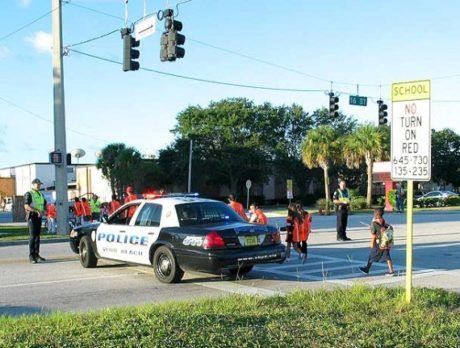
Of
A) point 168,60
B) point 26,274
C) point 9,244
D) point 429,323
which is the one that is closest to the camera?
point 429,323

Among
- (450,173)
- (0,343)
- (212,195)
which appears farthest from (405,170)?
(450,173)

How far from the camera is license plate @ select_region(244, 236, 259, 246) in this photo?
1051cm

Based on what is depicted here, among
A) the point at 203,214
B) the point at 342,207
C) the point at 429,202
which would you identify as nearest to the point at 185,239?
the point at 203,214

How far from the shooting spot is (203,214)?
11.2 m

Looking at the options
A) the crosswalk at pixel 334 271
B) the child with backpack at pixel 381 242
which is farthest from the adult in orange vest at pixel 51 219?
the child with backpack at pixel 381 242

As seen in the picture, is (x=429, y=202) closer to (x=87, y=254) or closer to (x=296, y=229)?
(x=296, y=229)

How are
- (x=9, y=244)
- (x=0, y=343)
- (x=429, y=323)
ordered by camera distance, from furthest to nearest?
1. (x=9, y=244)
2. (x=429, y=323)
3. (x=0, y=343)

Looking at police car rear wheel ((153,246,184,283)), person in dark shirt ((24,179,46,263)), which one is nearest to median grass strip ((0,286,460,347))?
police car rear wheel ((153,246,184,283))

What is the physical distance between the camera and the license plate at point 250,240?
10.5 meters

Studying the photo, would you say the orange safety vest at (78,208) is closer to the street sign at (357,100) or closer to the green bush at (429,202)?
the street sign at (357,100)

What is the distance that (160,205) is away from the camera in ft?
37.4

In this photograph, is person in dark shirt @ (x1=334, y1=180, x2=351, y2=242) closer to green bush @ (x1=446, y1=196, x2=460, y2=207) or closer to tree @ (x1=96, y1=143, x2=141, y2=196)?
green bush @ (x1=446, y1=196, x2=460, y2=207)

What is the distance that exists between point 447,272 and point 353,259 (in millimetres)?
2595

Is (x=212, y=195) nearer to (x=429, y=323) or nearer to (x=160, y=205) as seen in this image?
(x=160, y=205)
